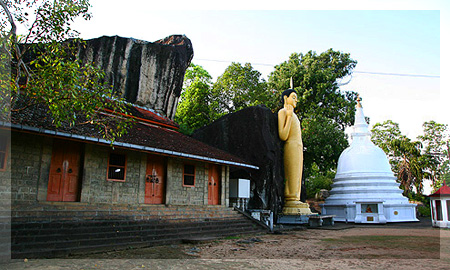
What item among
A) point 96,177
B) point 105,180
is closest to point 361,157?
point 105,180

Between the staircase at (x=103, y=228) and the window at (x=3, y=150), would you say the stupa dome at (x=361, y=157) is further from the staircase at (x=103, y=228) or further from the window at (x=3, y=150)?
the window at (x=3, y=150)

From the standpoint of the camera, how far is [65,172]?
9.04 meters

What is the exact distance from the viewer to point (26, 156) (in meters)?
8.24

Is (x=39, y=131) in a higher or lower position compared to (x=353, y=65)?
lower

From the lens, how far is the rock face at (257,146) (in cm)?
1560

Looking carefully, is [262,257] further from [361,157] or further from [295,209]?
[361,157]

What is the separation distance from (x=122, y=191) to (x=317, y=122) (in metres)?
17.4

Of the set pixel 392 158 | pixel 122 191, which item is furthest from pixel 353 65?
pixel 122 191

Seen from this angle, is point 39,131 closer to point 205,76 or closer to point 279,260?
point 279,260

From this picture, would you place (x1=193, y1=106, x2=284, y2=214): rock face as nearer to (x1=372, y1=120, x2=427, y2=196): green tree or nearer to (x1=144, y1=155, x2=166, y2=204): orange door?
(x1=144, y1=155, x2=166, y2=204): orange door

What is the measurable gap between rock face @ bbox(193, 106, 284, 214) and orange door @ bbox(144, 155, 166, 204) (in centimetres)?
568

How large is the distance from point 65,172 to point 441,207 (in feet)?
53.3

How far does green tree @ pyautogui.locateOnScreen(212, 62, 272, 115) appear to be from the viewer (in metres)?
25.0

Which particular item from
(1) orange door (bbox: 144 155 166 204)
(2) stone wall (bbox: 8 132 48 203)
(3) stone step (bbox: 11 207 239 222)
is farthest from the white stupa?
(2) stone wall (bbox: 8 132 48 203)
